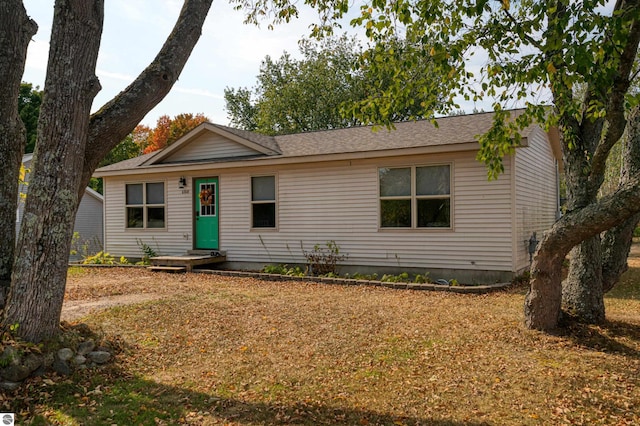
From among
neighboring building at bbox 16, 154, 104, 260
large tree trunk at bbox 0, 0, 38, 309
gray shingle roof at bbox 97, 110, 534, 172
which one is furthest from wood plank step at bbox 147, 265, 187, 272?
neighboring building at bbox 16, 154, 104, 260

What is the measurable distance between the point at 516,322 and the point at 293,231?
6.52 meters

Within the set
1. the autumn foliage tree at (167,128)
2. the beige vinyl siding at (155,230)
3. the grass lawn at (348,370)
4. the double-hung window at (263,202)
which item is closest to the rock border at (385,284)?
the grass lawn at (348,370)

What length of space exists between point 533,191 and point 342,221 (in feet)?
15.9

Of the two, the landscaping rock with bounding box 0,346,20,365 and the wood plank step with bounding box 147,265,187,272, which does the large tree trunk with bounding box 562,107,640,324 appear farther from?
the wood plank step with bounding box 147,265,187,272

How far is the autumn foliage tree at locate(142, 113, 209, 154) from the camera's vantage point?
36281 mm

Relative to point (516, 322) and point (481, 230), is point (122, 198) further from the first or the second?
point (516, 322)

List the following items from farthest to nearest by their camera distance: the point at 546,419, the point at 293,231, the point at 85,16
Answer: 1. the point at 293,231
2. the point at 85,16
3. the point at 546,419

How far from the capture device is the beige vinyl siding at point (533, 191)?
10.0m

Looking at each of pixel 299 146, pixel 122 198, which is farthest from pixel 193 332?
pixel 122 198

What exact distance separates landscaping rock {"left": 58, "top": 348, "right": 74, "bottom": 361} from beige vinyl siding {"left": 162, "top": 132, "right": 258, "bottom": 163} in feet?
27.6

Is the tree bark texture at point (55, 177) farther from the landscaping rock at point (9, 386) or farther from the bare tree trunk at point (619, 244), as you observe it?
the bare tree trunk at point (619, 244)

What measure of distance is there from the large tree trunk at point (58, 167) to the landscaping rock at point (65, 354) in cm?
21

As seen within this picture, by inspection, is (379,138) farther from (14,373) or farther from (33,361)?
(14,373)

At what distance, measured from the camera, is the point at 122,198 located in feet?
46.5
